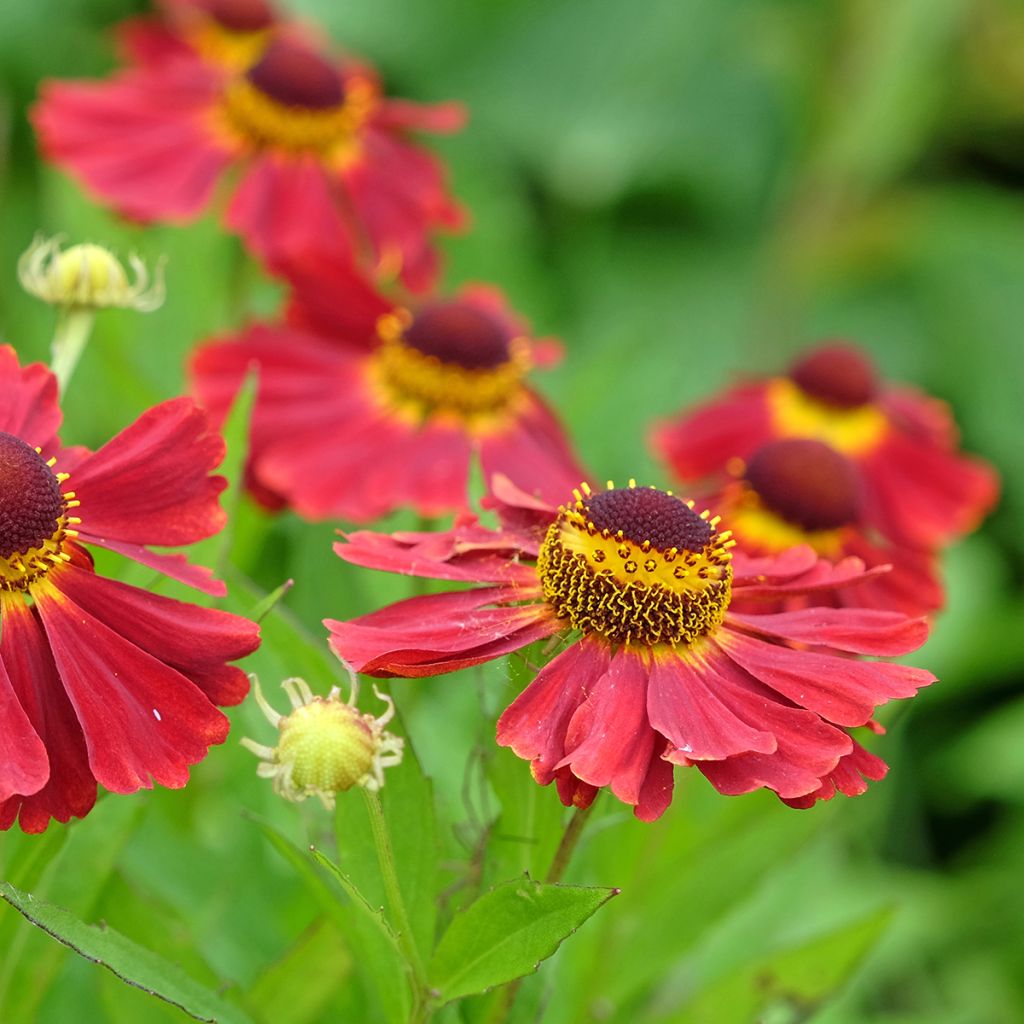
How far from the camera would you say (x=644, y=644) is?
2.36 feet

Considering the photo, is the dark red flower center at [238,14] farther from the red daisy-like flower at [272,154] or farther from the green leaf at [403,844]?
the green leaf at [403,844]

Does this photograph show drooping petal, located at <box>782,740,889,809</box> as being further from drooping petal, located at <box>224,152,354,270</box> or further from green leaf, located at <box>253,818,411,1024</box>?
drooping petal, located at <box>224,152,354,270</box>

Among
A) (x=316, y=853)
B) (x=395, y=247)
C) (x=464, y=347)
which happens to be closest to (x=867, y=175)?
(x=395, y=247)

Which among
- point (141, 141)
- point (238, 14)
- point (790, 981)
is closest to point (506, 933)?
point (790, 981)

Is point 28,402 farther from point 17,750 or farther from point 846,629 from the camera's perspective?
point 846,629

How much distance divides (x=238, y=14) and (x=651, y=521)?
1.12 metres

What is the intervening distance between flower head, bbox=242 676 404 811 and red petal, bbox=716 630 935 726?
18 centimetres

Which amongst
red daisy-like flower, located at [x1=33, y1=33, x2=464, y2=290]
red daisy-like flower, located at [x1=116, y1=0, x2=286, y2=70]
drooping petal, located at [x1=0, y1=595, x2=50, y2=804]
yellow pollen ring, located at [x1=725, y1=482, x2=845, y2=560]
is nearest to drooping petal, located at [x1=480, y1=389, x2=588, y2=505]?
yellow pollen ring, located at [x1=725, y1=482, x2=845, y2=560]

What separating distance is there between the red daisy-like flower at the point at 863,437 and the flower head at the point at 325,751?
0.65 m

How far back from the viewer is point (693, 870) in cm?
99

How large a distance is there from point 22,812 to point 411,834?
Result: 0.19 meters

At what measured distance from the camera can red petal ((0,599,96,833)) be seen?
63 centimetres

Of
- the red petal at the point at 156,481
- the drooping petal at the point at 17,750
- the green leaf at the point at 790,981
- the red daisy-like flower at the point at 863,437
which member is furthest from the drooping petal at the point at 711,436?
the drooping petal at the point at 17,750

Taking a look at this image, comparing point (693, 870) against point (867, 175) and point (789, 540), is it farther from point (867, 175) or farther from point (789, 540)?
point (867, 175)
